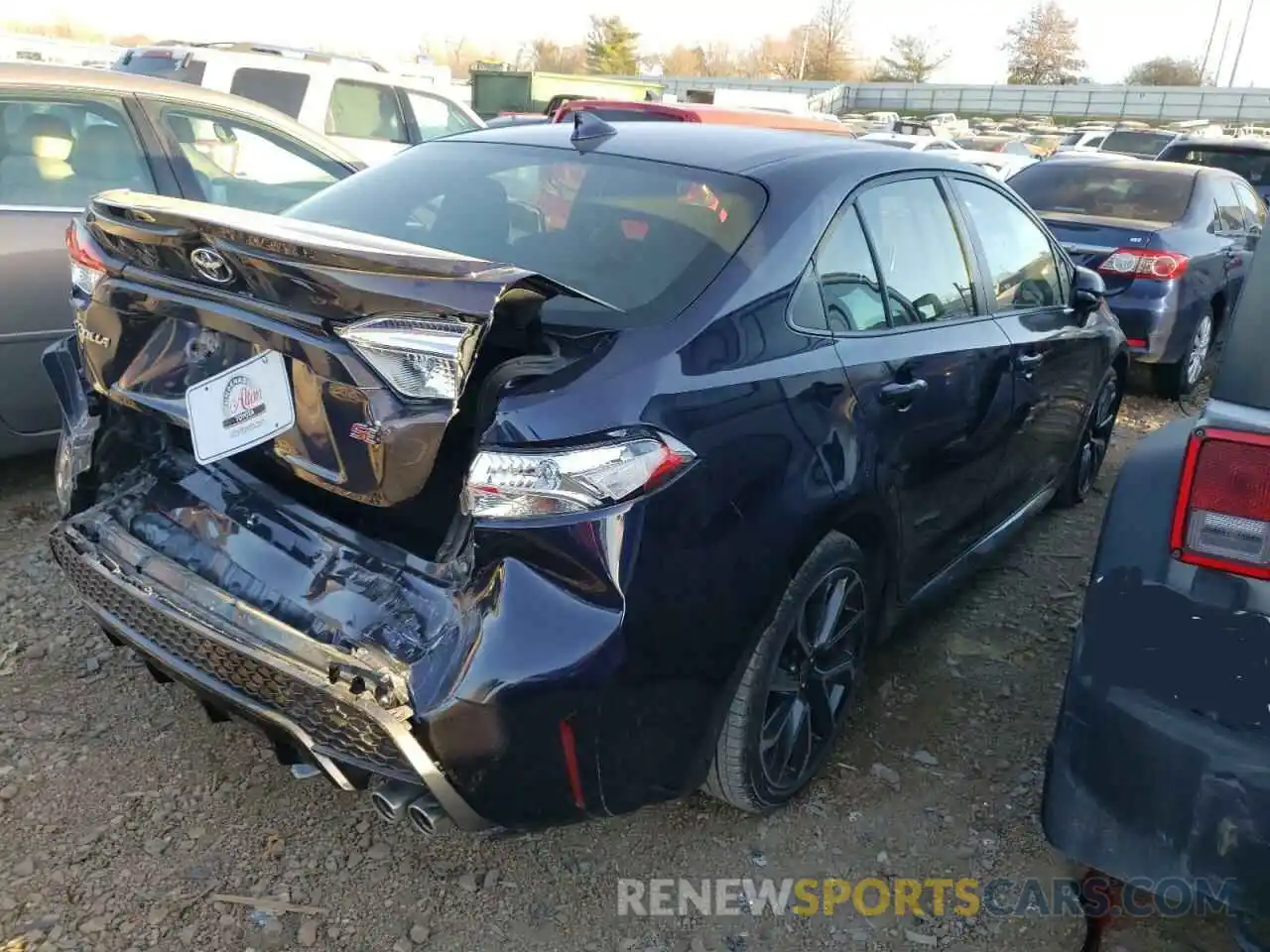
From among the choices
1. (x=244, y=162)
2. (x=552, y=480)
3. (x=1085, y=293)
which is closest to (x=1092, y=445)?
(x=1085, y=293)

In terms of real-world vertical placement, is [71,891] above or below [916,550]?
below

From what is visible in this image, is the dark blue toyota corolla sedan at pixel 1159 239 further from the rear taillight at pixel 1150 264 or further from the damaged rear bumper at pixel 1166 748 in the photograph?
the damaged rear bumper at pixel 1166 748

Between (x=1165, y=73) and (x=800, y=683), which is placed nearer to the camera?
(x=800, y=683)

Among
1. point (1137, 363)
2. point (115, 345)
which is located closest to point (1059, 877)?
point (115, 345)

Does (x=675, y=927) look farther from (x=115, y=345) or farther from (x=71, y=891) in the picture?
(x=115, y=345)

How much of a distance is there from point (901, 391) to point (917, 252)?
0.57m

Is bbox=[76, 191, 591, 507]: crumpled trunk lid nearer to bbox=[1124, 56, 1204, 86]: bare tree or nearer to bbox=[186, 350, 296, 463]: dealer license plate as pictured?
bbox=[186, 350, 296, 463]: dealer license plate

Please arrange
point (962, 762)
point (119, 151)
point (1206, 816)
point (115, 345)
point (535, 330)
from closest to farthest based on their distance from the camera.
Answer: point (1206, 816)
point (535, 330)
point (115, 345)
point (962, 762)
point (119, 151)

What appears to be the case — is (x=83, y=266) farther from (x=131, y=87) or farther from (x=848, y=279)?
(x=131, y=87)

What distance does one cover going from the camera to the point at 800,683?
7.91 feet

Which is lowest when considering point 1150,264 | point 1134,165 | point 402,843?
point 402,843

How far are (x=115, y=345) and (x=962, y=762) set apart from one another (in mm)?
2446

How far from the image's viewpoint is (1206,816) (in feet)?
5.33

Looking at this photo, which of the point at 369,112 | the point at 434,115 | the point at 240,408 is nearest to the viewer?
the point at 240,408
